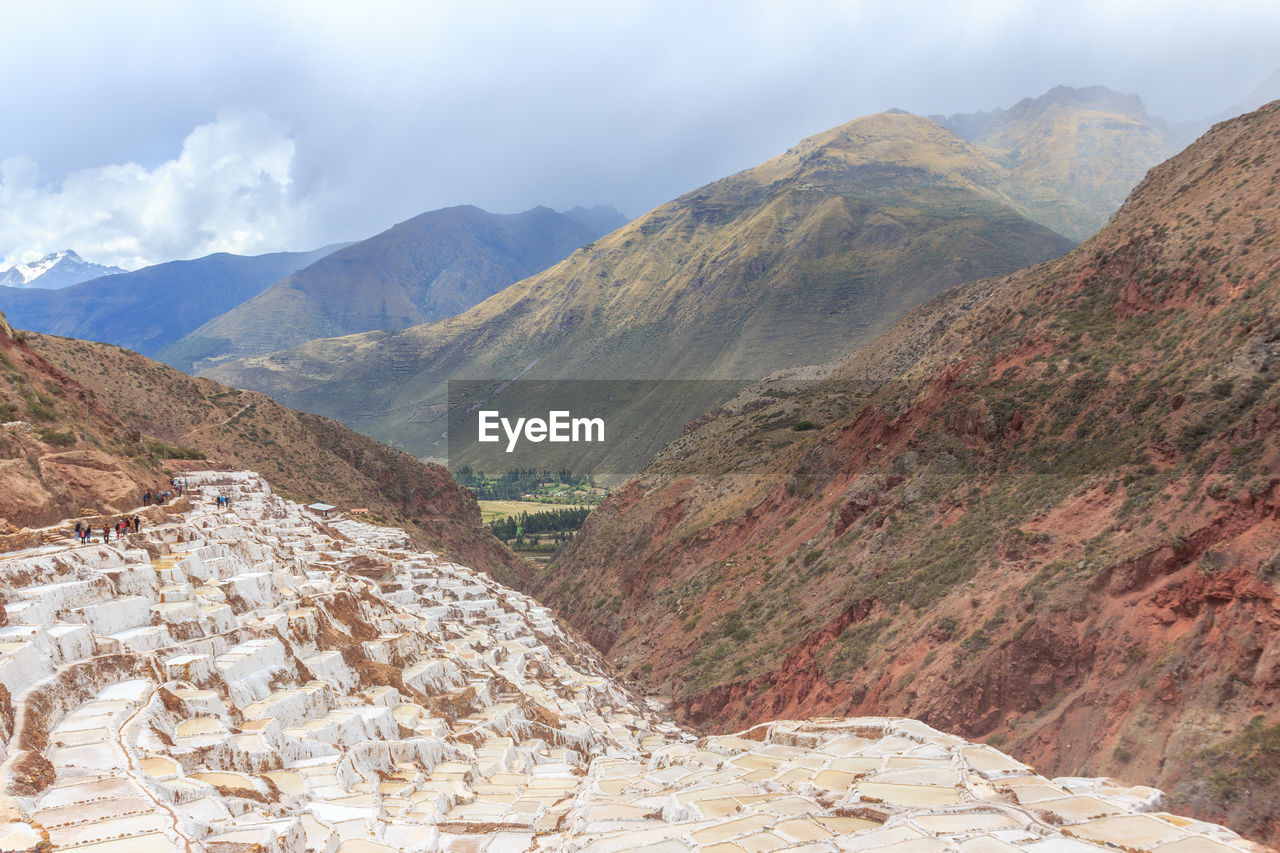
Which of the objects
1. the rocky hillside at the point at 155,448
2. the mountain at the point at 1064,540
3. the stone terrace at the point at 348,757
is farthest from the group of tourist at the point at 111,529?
the mountain at the point at 1064,540

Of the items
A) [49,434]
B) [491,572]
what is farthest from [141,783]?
[491,572]

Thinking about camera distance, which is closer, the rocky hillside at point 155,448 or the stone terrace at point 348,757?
the stone terrace at point 348,757

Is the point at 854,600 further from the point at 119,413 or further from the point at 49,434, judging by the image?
the point at 119,413

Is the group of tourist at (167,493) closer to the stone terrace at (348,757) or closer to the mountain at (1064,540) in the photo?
the stone terrace at (348,757)

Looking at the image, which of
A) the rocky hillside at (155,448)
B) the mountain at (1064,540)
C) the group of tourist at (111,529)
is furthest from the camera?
the rocky hillside at (155,448)

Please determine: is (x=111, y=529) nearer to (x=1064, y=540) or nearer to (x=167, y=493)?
(x=167, y=493)

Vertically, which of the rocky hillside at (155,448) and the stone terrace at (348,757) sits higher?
the rocky hillside at (155,448)

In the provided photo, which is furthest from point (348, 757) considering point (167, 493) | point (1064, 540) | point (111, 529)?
point (1064, 540)
